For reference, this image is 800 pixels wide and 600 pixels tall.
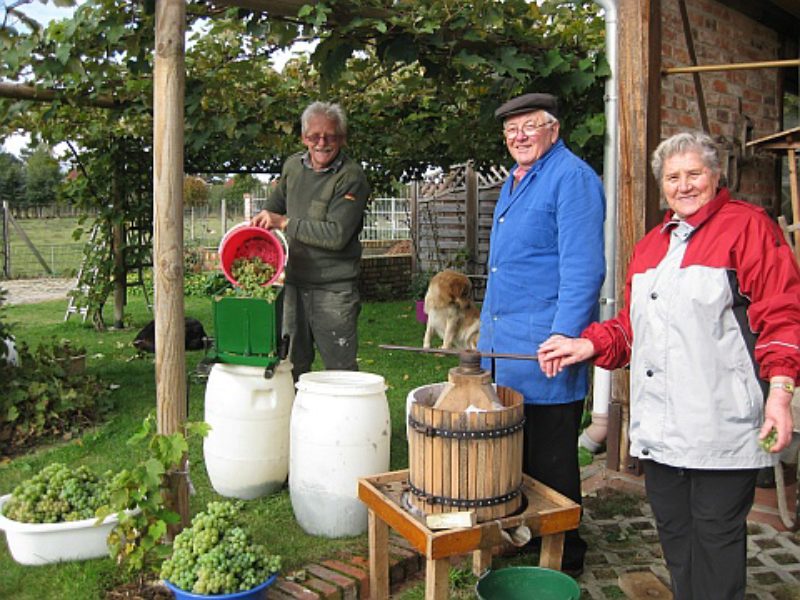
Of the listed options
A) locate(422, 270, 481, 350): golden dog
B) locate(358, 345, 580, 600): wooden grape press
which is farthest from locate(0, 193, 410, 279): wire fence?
locate(358, 345, 580, 600): wooden grape press

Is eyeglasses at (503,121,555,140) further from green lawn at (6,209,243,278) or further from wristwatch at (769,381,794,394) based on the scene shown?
green lawn at (6,209,243,278)

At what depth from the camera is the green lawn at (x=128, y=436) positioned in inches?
132

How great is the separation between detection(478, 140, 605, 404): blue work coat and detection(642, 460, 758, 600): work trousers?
64 cm

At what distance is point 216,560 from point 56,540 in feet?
3.25

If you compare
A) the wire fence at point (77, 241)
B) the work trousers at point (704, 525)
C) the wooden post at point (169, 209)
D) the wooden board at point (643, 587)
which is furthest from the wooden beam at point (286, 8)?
the wire fence at point (77, 241)

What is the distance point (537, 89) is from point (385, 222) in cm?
1254

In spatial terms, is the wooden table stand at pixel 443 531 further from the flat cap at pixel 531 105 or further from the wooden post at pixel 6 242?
the wooden post at pixel 6 242

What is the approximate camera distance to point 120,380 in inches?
279

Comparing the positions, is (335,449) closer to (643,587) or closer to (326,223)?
(326,223)

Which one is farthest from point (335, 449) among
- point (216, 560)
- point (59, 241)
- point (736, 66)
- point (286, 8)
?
point (59, 241)

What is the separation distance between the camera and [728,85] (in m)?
5.42

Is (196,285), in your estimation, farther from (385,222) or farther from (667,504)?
(667,504)

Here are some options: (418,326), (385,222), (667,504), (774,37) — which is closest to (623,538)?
(667,504)

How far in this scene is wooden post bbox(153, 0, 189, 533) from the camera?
122 inches
